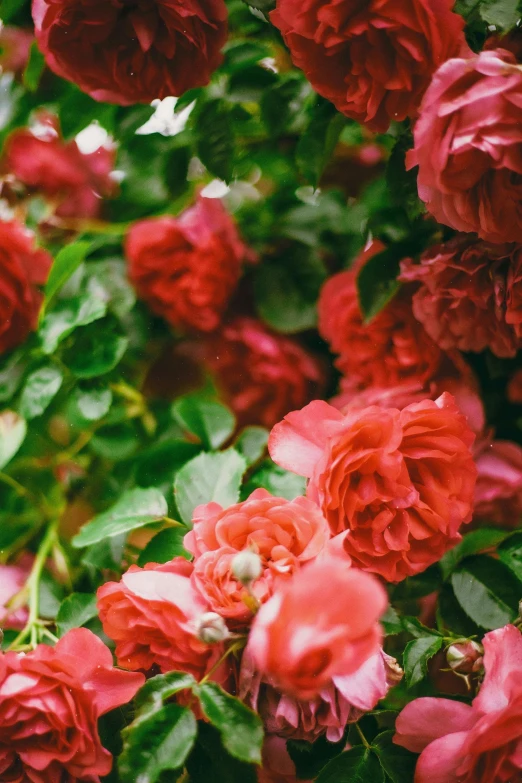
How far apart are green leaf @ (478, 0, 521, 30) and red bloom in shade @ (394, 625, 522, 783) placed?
1.32ft

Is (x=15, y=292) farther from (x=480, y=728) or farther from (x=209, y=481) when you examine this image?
(x=480, y=728)

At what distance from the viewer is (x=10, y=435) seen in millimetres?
685

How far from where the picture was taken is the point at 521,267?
56cm

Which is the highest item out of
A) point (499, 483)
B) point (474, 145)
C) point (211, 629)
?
point (474, 145)

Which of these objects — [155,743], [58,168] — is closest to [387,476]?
[155,743]

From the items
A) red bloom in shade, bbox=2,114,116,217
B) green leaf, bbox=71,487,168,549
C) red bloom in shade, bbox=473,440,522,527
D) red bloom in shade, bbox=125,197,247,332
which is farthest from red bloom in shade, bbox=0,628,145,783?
red bloom in shade, bbox=2,114,116,217

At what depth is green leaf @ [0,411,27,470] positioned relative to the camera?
67 centimetres

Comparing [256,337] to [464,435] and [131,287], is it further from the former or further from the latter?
[464,435]

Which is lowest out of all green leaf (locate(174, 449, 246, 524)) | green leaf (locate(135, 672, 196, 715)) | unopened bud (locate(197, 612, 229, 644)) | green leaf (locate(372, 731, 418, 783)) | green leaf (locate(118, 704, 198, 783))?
green leaf (locate(372, 731, 418, 783))

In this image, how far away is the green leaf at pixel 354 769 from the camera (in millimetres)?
457

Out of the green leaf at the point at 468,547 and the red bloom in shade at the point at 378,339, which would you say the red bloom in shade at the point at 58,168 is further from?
the green leaf at the point at 468,547

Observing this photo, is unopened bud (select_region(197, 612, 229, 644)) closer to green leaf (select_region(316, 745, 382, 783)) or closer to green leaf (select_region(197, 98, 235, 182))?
green leaf (select_region(316, 745, 382, 783))

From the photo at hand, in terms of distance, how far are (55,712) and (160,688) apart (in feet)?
0.22

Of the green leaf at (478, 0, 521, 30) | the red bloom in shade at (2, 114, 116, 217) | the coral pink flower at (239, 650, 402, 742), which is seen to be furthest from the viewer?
the red bloom in shade at (2, 114, 116, 217)
